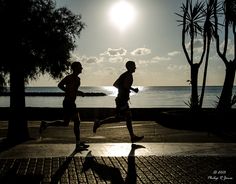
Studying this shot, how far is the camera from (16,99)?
433 inches

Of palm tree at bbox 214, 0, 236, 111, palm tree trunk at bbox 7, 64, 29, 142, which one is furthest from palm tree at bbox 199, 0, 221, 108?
palm tree trunk at bbox 7, 64, 29, 142

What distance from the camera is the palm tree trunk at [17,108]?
1091cm

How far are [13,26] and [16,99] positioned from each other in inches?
73.0

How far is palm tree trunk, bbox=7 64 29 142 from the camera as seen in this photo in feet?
35.8

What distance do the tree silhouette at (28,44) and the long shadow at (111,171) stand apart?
330 centimetres

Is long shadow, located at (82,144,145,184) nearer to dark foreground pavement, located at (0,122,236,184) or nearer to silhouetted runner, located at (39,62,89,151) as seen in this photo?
dark foreground pavement, located at (0,122,236,184)

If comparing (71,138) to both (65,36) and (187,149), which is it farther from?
(187,149)

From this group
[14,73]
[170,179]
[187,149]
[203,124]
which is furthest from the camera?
[203,124]

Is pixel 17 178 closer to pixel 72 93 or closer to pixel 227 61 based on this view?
pixel 72 93

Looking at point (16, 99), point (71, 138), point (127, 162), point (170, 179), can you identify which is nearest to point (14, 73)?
point (16, 99)

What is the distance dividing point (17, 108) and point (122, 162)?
4187 millimetres

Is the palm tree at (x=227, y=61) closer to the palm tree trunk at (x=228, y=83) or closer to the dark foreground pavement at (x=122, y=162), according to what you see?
the palm tree trunk at (x=228, y=83)

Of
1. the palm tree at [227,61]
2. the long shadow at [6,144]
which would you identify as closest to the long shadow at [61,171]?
the long shadow at [6,144]

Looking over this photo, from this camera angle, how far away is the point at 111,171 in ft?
23.5
